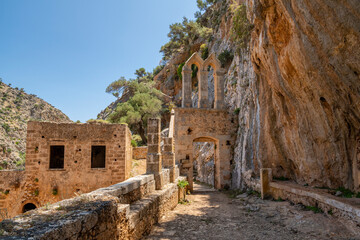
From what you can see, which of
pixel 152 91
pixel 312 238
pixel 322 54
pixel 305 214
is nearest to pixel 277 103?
pixel 322 54

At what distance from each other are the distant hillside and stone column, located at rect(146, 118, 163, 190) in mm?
17649

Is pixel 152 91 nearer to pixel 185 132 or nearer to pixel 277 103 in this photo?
pixel 185 132

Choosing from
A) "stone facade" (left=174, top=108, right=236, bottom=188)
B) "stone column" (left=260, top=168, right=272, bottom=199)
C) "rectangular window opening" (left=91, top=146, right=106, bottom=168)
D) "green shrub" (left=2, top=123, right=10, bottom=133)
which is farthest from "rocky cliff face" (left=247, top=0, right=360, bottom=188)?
"green shrub" (left=2, top=123, right=10, bottom=133)

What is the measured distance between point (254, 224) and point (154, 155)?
12.0ft

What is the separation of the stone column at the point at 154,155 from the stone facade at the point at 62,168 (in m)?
5.55

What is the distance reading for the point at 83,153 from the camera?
12.9 meters

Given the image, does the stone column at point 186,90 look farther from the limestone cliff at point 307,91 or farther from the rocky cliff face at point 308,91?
the limestone cliff at point 307,91

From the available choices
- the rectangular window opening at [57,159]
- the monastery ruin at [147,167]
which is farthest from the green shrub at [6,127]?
the monastery ruin at [147,167]

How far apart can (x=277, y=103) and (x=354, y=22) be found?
4.72m

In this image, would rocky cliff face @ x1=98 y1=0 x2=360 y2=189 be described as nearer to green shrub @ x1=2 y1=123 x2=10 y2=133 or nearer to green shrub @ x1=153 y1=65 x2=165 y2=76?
green shrub @ x1=2 y1=123 x2=10 y2=133

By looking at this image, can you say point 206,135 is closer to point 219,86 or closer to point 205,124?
point 205,124

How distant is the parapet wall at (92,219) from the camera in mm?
2371

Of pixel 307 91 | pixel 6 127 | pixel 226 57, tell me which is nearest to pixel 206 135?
pixel 307 91

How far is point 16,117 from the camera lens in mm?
26766
